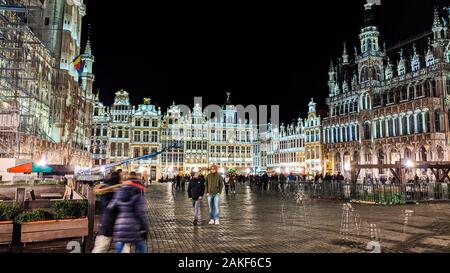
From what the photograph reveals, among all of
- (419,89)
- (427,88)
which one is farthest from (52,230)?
(419,89)

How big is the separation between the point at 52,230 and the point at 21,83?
30.4 metres

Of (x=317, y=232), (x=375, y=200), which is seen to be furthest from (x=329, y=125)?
(x=317, y=232)

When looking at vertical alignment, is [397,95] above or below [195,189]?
above

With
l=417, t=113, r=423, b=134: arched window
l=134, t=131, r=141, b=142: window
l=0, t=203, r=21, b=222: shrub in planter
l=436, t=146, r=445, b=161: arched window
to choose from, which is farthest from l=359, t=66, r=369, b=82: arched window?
l=0, t=203, r=21, b=222: shrub in planter

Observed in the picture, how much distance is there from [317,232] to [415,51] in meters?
47.7

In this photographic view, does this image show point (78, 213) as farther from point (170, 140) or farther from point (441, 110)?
point (170, 140)

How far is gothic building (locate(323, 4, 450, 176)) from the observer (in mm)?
44156

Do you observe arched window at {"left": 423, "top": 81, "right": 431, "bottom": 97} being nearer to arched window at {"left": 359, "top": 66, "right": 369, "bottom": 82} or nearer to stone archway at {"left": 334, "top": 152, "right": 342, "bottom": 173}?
arched window at {"left": 359, "top": 66, "right": 369, "bottom": 82}

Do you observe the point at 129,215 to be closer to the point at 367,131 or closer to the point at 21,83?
the point at 21,83

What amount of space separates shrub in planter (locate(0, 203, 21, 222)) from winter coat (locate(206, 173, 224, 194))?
6.06m

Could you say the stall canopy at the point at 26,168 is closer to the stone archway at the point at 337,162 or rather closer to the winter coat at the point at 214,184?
the winter coat at the point at 214,184

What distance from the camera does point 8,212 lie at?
7852 mm

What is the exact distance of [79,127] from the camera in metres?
55.1

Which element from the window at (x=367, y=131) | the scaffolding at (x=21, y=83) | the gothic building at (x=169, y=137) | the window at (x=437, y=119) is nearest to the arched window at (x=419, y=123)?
A: the window at (x=437, y=119)
